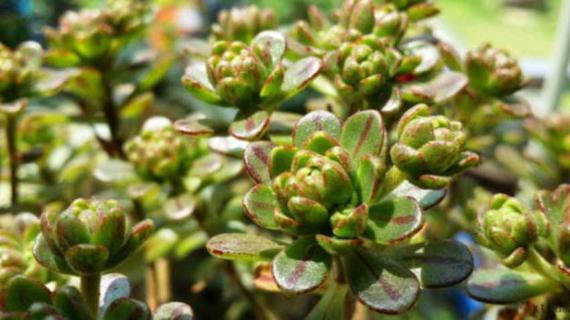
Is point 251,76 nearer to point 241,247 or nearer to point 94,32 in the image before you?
point 241,247

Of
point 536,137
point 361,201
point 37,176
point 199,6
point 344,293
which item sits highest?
point 361,201

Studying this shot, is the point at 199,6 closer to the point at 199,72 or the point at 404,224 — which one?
the point at 199,72

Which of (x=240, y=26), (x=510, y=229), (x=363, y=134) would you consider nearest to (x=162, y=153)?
(x=240, y=26)

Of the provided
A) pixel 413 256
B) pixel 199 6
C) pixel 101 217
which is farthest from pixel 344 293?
pixel 199 6

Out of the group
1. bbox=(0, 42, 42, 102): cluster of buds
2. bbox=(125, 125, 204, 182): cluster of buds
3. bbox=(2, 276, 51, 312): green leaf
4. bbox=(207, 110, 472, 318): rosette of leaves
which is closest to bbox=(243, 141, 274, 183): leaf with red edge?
bbox=(207, 110, 472, 318): rosette of leaves

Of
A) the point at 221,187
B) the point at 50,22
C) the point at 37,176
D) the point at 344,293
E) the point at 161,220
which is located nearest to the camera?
the point at 344,293

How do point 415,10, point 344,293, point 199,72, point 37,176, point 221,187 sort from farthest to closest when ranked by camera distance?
1. point 37,176
2. point 221,187
3. point 415,10
4. point 199,72
5. point 344,293
